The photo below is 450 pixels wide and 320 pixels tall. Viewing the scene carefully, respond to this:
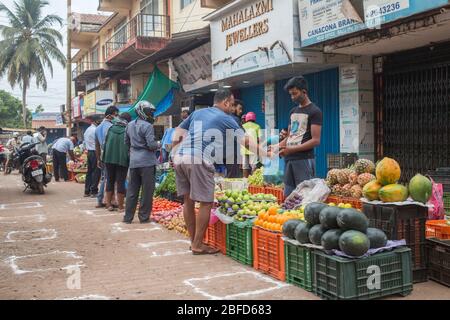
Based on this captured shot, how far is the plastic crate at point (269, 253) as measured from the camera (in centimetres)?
456

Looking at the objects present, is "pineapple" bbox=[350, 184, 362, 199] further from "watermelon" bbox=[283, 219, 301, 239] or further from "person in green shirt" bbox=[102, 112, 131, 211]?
"person in green shirt" bbox=[102, 112, 131, 211]

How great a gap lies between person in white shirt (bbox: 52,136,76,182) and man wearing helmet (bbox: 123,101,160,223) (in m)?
9.49

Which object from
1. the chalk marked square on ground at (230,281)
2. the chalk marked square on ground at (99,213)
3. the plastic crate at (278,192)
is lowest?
the chalk marked square on ground at (230,281)

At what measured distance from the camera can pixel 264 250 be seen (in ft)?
15.9

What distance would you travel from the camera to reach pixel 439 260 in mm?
4297

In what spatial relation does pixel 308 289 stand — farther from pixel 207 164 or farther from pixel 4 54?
pixel 4 54

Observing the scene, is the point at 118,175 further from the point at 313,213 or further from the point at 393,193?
the point at 393,193

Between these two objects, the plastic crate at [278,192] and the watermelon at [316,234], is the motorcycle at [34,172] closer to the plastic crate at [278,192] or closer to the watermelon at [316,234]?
the plastic crate at [278,192]

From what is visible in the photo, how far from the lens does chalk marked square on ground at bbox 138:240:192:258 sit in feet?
19.0

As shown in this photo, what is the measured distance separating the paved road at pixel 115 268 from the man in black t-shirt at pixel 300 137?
4.68 feet

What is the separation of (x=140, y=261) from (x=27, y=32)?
131ft

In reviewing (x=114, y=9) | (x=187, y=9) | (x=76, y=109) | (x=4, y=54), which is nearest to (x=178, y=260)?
(x=187, y=9)

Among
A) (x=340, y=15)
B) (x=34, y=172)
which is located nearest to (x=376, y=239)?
(x=340, y=15)

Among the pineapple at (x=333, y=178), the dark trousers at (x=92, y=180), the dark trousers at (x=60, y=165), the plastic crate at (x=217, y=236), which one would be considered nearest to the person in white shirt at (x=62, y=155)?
the dark trousers at (x=60, y=165)
